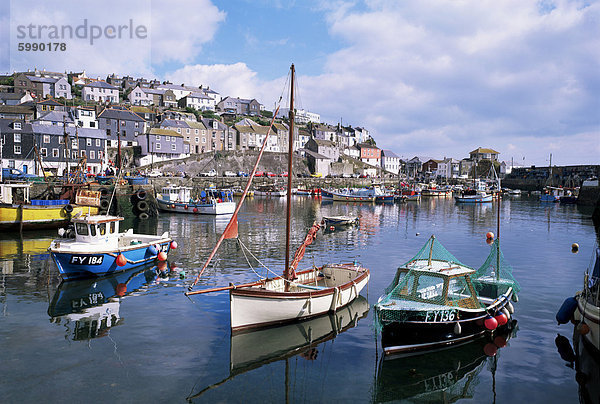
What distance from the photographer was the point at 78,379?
39.9 ft

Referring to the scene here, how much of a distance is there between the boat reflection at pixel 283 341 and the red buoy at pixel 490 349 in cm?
495

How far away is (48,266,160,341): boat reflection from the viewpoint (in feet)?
53.7

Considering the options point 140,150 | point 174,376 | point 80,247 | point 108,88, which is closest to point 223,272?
point 80,247

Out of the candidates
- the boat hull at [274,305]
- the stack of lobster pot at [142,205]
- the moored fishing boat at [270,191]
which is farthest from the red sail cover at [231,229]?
the moored fishing boat at [270,191]

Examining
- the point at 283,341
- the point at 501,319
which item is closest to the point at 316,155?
the point at 501,319

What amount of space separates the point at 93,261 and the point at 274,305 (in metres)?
12.2

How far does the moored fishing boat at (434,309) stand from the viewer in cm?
1415

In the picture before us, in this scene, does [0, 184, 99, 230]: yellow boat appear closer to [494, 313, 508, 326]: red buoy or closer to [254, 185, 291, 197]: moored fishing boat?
[494, 313, 508, 326]: red buoy

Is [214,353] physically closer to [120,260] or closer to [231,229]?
[231,229]

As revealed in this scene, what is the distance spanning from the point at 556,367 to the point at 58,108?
11014cm

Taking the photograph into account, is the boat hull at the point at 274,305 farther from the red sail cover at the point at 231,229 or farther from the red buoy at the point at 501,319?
the red buoy at the point at 501,319

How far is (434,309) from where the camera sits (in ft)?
46.3

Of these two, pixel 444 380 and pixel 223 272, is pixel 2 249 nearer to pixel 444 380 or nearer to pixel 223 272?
pixel 223 272

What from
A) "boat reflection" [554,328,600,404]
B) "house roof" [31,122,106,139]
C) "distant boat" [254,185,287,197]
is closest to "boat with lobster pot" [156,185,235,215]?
"house roof" [31,122,106,139]
